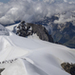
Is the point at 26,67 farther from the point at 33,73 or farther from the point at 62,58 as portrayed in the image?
the point at 62,58

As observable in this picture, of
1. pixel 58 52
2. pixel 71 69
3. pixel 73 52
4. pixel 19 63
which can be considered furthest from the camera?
pixel 73 52

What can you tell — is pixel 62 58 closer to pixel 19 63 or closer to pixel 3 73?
pixel 19 63

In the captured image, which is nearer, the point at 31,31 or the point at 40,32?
the point at 31,31

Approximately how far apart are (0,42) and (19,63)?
44.1 m

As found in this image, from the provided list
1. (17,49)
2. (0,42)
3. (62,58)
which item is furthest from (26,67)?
(0,42)

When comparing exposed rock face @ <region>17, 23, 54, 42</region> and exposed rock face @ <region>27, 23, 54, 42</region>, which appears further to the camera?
exposed rock face @ <region>17, 23, 54, 42</region>

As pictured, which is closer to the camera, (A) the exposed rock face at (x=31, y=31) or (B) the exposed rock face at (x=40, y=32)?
(B) the exposed rock face at (x=40, y=32)

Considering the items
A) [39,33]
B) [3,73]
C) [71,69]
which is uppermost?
[3,73]

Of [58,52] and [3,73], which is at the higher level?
[3,73]

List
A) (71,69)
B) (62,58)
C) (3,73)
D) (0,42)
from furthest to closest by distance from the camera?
(0,42), (62,58), (71,69), (3,73)

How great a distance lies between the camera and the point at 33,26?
548ft

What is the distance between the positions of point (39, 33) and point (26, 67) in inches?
5409

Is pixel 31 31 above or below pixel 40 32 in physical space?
above

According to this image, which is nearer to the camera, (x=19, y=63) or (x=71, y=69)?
(x=19, y=63)
